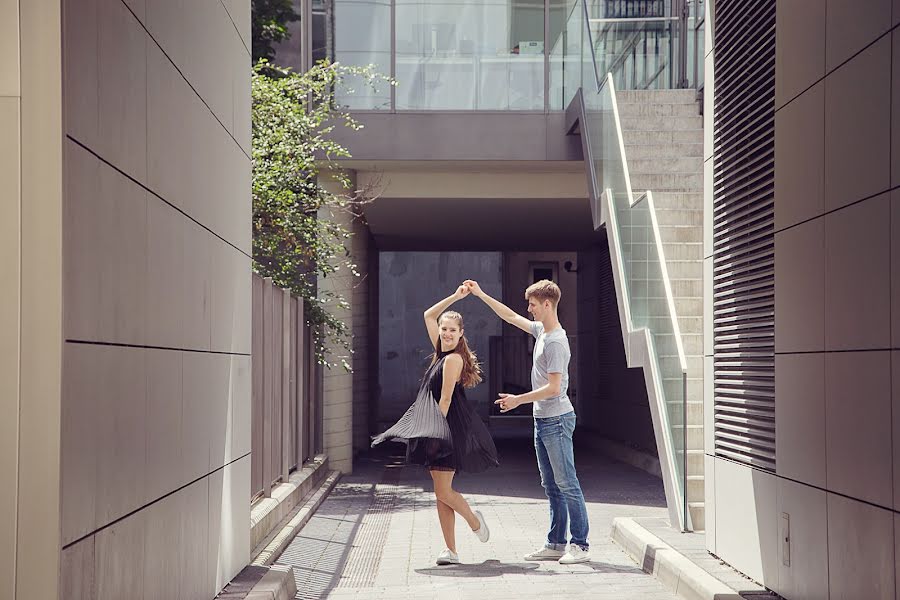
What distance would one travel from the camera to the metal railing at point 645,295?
9273mm

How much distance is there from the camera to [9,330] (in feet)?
11.5

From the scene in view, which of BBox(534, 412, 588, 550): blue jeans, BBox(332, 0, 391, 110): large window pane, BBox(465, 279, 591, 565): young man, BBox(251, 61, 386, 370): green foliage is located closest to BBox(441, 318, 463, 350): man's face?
BBox(465, 279, 591, 565): young man

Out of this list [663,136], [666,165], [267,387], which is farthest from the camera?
[663,136]

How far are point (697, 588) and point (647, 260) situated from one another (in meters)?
4.28

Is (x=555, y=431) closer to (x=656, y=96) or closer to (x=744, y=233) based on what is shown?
(x=744, y=233)

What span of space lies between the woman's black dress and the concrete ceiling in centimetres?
952

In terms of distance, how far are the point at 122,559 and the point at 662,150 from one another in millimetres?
11066

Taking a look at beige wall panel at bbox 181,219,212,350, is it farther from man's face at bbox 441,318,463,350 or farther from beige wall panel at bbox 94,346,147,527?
man's face at bbox 441,318,463,350

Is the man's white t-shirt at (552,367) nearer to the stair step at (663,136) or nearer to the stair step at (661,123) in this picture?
the stair step at (663,136)

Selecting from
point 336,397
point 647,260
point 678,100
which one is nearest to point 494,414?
point 336,397

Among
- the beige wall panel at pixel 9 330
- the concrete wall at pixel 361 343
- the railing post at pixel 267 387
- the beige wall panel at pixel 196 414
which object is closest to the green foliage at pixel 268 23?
the concrete wall at pixel 361 343

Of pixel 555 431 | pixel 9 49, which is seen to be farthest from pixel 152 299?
pixel 555 431

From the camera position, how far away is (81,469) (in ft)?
12.3

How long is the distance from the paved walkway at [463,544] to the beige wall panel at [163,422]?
2342 mm
